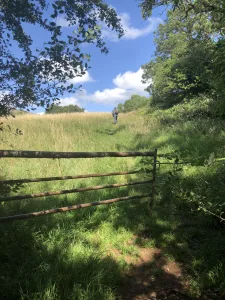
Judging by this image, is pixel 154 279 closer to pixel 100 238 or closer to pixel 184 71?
pixel 100 238

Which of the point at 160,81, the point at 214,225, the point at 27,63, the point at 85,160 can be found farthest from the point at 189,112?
the point at 27,63

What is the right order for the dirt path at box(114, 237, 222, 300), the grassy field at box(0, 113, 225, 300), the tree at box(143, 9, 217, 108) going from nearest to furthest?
1. the grassy field at box(0, 113, 225, 300)
2. the dirt path at box(114, 237, 222, 300)
3. the tree at box(143, 9, 217, 108)

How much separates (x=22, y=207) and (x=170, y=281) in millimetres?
2714

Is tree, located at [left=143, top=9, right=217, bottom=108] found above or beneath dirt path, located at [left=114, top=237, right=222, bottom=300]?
above

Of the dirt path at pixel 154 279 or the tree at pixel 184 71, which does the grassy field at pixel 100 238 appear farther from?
the tree at pixel 184 71

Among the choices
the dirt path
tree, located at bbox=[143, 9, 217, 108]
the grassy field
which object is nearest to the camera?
Answer: the grassy field

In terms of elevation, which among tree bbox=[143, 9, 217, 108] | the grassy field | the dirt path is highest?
tree bbox=[143, 9, 217, 108]

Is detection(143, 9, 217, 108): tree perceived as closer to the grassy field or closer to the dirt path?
the grassy field

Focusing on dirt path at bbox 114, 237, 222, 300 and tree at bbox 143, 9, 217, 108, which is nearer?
dirt path at bbox 114, 237, 222, 300

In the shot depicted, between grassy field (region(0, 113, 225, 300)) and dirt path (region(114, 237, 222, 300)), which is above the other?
grassy field (region(0, 113, 225, 300))

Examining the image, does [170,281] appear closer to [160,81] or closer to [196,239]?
[196,239]

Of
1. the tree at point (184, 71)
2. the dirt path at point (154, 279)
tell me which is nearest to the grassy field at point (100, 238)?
the dirt path at point (154, 279)

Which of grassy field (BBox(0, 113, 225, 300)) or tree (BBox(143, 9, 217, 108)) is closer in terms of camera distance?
grassy field (BBox(0, 113, 225, 300))

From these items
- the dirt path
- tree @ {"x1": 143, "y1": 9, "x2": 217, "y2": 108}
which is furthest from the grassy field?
tree @ {"x1": 143, "y1": 9, "x2": 217, "y2": 108}
